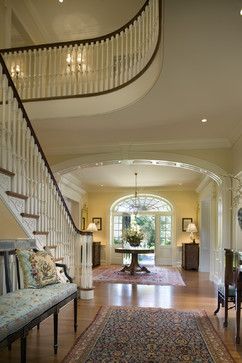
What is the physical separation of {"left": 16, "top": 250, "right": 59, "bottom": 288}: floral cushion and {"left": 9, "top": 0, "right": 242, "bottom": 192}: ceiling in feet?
8.95

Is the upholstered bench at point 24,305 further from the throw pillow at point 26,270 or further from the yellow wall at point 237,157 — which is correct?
the yellow wall at point 237,157

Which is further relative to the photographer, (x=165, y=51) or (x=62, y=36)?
(x=62, y=36)

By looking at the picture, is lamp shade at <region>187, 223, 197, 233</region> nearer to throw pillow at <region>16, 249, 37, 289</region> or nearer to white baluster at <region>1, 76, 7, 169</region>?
throw pillow at <region>16, 249, 37, 289</region>

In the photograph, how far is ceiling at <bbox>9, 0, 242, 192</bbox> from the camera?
11.3 ft

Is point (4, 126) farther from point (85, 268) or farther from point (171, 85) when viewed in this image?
point (85, 268)

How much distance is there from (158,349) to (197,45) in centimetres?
332

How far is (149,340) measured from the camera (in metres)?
3.93

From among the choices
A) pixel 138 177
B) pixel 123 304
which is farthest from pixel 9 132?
pixel 138 177

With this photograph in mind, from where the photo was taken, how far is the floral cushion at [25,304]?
2.49 meters

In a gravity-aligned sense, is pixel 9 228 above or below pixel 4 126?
below

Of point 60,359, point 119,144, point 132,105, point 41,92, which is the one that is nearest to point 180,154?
point 119,144

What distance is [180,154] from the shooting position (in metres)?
7.64

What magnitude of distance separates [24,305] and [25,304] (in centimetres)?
4

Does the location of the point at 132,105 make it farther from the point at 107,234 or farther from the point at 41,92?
the point at 107,234
